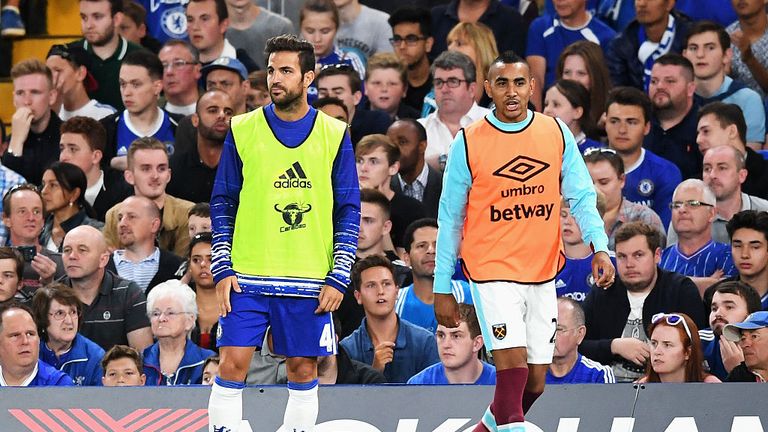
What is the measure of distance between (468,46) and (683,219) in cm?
291

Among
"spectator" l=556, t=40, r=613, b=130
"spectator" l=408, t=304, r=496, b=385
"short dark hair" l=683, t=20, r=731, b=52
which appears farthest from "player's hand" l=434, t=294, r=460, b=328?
"short dark hair" l=683, t=20, r=731, b=52

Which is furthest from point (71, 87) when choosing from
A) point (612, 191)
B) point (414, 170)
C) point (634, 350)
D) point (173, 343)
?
point (634, 350)

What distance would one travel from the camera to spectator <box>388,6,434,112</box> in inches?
501

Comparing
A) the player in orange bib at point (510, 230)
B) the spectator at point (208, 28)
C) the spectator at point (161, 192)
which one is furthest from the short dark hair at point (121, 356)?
the spectator at point (208, 28)

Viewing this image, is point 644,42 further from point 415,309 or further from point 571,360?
point 571,360

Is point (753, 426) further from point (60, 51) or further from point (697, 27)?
point (60, 51)

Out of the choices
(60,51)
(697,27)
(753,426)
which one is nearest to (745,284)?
(753,426)

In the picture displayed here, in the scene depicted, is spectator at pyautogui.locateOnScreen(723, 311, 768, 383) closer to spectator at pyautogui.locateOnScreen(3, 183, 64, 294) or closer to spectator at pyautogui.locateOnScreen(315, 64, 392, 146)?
spectator at pyautogui.locateOnScreen(315, 64, 392, 146)

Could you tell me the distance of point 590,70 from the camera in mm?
11773

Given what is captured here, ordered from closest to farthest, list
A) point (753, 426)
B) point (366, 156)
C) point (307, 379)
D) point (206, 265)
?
1. point (307, 379)
2. point (753, 426)
3. point (206, 265)
4. point (366, 156)

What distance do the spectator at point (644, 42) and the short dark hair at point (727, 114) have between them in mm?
1378

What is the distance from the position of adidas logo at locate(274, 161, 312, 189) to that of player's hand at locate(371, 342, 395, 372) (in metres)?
2.54

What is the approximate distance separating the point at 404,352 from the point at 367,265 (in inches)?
23.7

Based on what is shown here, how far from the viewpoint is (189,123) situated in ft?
38.8
